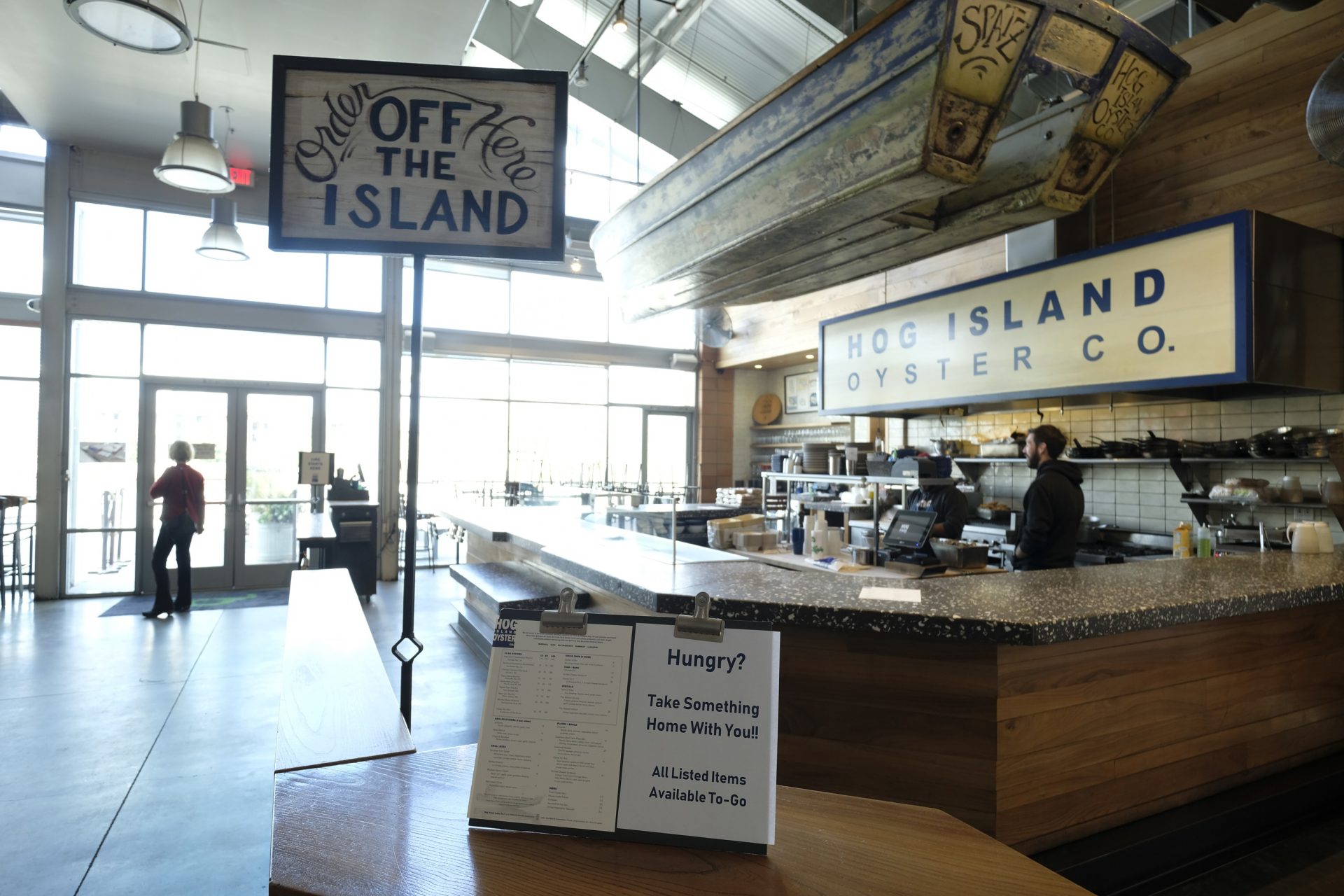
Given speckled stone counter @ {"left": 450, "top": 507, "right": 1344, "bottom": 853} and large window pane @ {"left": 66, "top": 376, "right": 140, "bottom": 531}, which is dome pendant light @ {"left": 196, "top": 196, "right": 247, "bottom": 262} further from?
speckled stone counter @ {"left": 450, "top": 507, "right": 1344, "bottom": 853}

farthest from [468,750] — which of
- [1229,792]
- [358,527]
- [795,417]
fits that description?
[795,417]

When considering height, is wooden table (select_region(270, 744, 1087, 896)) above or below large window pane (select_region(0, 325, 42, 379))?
below

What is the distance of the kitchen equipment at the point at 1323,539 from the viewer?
327 cm

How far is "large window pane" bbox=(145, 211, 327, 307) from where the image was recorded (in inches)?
320

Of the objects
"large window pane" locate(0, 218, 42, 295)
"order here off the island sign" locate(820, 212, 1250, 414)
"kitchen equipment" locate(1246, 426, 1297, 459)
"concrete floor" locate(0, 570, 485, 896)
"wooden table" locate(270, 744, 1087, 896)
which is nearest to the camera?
"wooden table" locate(270, 744, 1087, 896)

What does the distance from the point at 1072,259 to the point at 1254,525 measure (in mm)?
2130

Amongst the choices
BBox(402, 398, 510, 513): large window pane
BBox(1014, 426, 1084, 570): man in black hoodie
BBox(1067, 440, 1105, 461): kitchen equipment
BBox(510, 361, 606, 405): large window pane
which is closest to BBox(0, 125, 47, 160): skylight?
BBox(402, 398, 510, 513): large window pane

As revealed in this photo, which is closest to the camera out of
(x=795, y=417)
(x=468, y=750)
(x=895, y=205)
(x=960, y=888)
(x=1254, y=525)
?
(x=960, y=888)

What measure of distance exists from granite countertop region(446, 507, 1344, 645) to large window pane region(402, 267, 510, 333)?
759 cm

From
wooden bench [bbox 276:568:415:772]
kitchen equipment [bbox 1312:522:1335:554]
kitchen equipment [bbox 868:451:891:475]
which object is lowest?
wooden bench [bbox 276:568:415:772]

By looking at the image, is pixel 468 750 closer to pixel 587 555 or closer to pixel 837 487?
pixel 587 555

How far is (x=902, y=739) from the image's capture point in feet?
6.78

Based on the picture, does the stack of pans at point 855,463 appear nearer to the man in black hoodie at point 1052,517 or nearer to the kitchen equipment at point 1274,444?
the man in black hoodie at point 1052,517

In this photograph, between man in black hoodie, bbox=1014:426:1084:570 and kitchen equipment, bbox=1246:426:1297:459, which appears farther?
kitchen equipment, bbox=1246:426:1297:459
